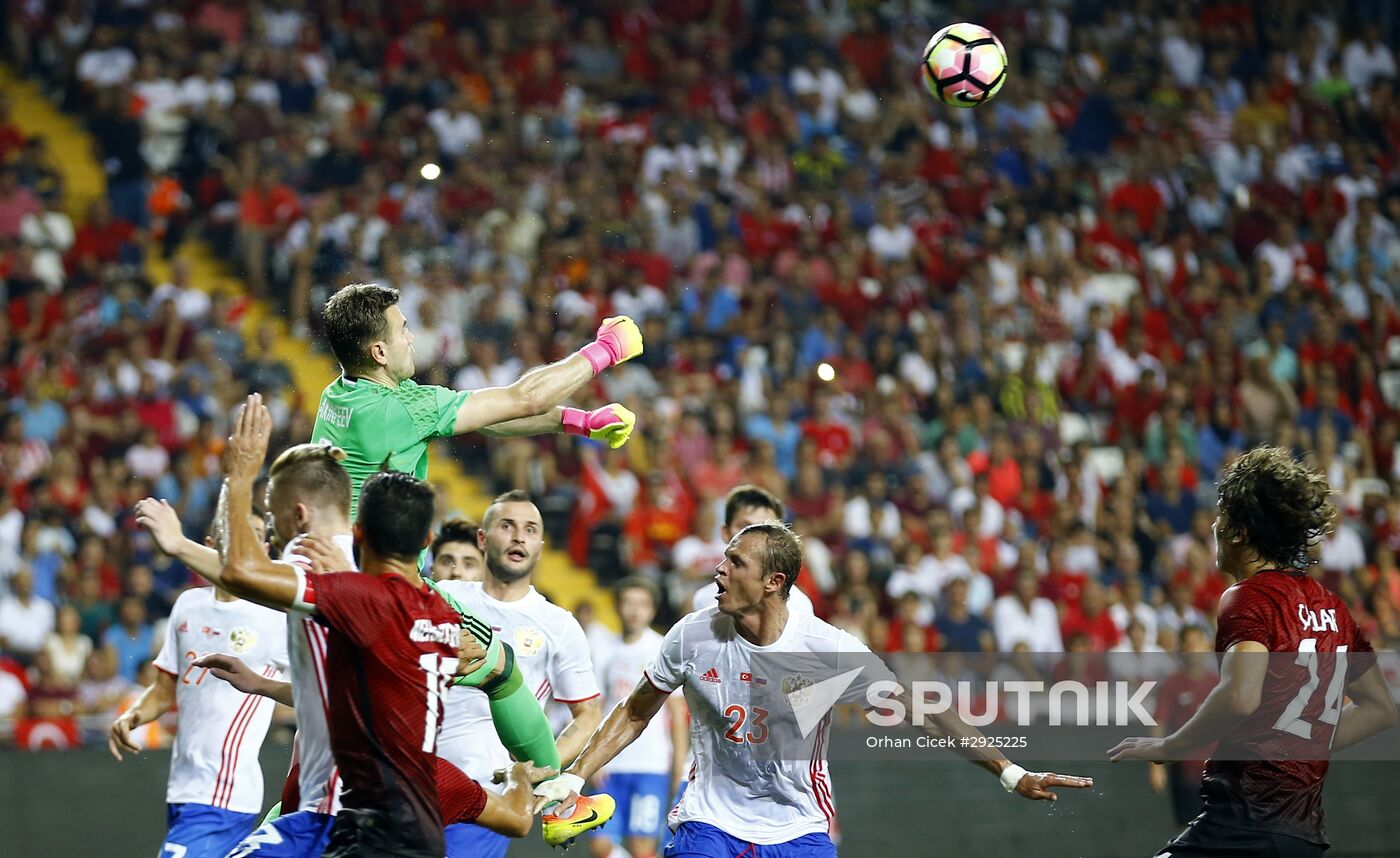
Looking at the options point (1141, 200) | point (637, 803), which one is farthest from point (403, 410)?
point (1141, 200)

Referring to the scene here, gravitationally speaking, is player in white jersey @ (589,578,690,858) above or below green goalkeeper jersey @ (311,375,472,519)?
below

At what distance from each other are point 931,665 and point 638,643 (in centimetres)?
221

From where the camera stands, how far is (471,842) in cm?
725

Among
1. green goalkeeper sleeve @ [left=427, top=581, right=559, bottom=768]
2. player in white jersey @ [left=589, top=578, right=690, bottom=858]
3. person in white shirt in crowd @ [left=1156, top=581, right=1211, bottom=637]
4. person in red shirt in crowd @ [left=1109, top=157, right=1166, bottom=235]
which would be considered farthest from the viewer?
person in red shirt in crowd @ [left=1109, top=157, right=1166, bottom=235]

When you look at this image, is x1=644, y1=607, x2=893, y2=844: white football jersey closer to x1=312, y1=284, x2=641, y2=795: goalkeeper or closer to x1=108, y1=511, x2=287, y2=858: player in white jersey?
x1=312, y1=284, x2=641, y2=795: goalkeeper

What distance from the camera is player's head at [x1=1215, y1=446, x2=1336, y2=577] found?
613 cm

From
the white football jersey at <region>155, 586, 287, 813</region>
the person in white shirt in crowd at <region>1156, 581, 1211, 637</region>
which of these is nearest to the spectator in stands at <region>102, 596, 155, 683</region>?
the white football jersey at <region>155, 586, 287, 813</region>

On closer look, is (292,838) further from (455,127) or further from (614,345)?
(455,127)

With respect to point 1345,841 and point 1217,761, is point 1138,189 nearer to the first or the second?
point 1345,841

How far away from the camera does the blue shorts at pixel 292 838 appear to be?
17.9ft

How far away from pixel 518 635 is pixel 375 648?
111 inches

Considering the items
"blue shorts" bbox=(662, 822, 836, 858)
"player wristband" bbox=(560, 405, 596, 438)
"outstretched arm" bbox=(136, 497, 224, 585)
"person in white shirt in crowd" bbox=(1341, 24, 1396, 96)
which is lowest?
"blue shorts" bbox=(662, 822, 836, 858)

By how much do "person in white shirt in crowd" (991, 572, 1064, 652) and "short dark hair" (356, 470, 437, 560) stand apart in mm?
9190

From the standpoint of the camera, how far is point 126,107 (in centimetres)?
1670
